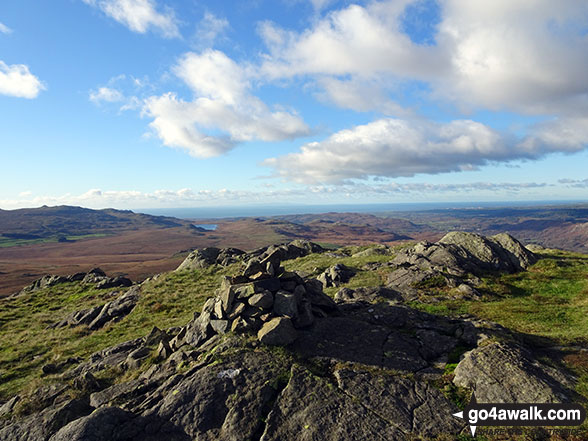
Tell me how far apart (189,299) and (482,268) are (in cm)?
3801

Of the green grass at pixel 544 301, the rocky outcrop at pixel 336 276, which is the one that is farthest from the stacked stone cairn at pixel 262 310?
the rocky outcrop at pixel 336 276

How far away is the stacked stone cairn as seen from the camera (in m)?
17.2

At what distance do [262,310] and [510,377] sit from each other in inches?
502

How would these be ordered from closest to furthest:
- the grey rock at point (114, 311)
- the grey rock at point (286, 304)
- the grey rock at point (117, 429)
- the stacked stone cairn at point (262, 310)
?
the grey rock at point (117, 429) < the stacked stone cairn at point (262, 310) < the grey rock at point (286, 304) < the grey rock at point (114, 311)

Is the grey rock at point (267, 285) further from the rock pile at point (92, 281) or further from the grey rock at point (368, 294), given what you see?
the rock pile at point (92, 281)

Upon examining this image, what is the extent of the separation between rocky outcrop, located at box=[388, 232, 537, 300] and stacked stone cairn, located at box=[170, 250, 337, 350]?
14502 mm

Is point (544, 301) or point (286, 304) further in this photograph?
point (544, 301)

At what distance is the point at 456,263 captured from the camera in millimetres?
36812

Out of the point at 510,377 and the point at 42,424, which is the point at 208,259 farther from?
the point at 510,377

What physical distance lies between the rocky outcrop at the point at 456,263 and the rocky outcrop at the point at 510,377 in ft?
47.1

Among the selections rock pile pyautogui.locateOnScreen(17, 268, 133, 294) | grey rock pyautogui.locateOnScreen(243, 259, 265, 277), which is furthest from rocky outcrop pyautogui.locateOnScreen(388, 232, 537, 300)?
rock pile pyautogui.locateOnScreen(17, 268, 133, 294)

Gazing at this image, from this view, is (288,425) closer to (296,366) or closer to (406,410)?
(296,366)

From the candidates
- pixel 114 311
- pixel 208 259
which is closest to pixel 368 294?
pixel 114 311

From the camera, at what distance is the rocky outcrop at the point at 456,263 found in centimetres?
3259
